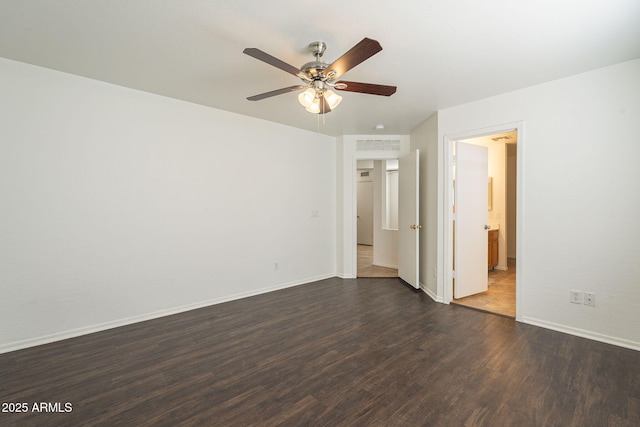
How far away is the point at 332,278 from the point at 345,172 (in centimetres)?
187

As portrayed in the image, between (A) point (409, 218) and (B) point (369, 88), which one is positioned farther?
(A) point (409, 218)

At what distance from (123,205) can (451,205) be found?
386 cm

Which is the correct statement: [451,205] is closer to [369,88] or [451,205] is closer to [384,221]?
[369,88]

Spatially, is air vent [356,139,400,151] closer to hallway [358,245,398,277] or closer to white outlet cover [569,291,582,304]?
hallway [358,245,398,277]

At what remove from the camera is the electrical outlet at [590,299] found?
2629 millimetres

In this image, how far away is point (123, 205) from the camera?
2.96 m

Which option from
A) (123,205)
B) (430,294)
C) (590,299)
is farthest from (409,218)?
(123,205)

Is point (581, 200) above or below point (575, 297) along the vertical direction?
above

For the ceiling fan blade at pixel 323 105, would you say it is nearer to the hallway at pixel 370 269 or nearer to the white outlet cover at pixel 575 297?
the white outlet cover at pixel 575 297

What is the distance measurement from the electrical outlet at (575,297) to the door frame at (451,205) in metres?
0.38

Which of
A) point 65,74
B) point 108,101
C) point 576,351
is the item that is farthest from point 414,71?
point 65,74

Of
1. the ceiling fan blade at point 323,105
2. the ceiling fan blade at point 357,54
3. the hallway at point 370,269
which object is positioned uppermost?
the ceiling fan blade at point 357,54

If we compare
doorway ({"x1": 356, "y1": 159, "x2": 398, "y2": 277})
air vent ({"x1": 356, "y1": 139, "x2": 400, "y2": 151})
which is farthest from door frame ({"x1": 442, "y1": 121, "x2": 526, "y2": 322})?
doorway ({"x1": 356, "y1": 159, "x2": 398, "y2": 277})

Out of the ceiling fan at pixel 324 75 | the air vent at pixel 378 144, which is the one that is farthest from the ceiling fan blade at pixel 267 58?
the air vent at pixel 378 144
